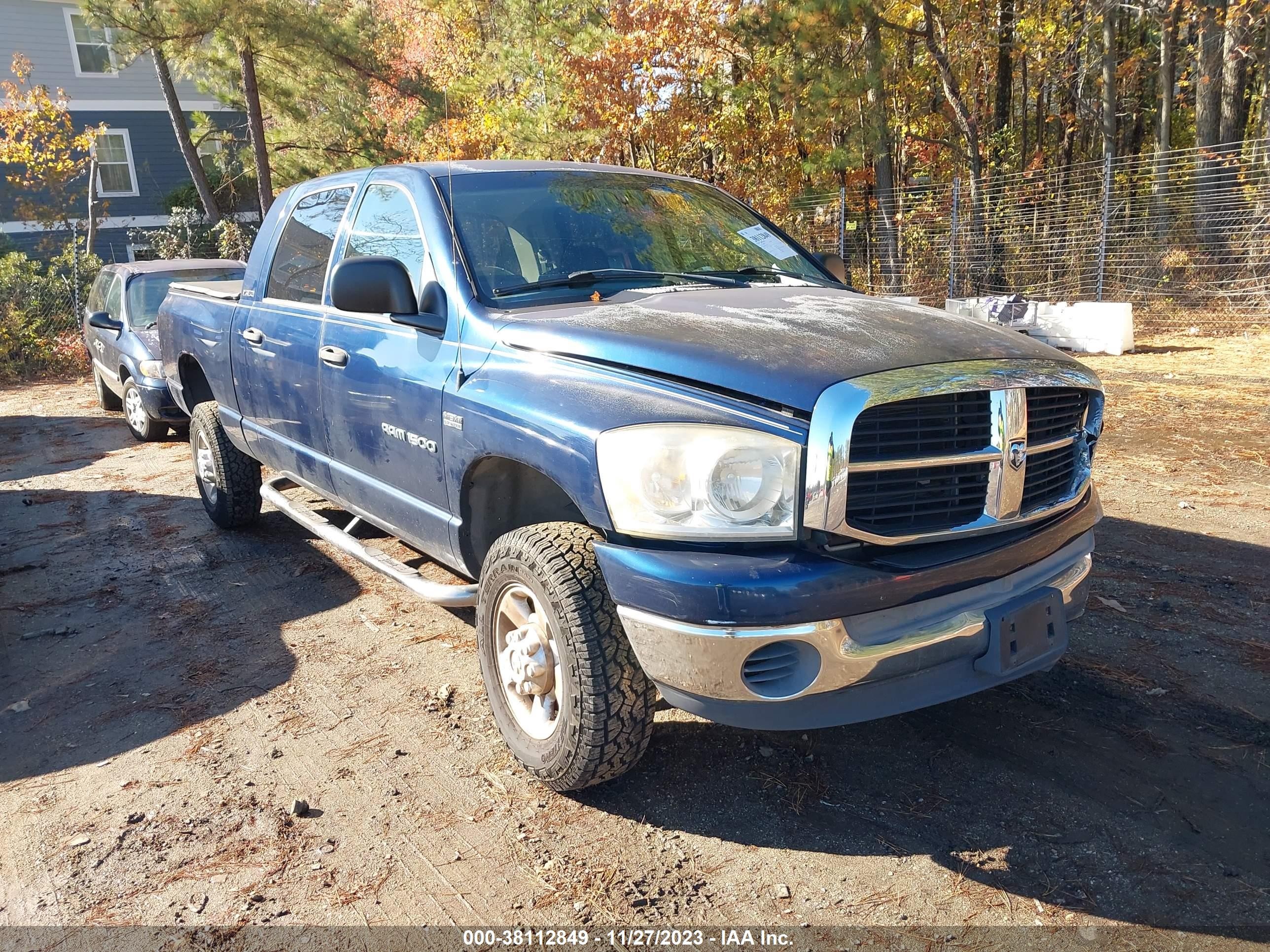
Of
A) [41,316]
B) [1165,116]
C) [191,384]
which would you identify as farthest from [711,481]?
[1165,116]

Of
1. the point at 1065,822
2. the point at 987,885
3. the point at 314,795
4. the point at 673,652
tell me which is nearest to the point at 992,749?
the point at 1065,822

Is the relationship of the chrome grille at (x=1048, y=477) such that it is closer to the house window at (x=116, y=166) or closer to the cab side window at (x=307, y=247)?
the cab side window at (x=307, y=247)

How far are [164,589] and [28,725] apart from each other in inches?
58.8

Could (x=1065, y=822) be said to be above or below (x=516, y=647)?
below

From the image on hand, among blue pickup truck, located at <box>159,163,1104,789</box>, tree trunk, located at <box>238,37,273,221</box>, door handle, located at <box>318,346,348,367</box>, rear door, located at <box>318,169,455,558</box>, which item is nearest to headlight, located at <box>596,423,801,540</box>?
blue pickup truck, located at <box>159,163,1104,789</box>

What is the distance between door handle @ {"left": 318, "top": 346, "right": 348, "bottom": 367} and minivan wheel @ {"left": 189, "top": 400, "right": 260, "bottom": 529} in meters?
1.66

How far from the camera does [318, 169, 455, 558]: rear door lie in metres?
3.40

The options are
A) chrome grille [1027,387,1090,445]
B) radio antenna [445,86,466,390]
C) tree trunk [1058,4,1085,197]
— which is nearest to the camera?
chrome grille [1027,387,1090,445]

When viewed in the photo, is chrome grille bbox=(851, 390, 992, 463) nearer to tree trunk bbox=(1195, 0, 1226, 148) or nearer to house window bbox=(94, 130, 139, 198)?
tree trunk bbox=(1195, 0, 1226, 148)

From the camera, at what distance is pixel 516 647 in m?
3.03

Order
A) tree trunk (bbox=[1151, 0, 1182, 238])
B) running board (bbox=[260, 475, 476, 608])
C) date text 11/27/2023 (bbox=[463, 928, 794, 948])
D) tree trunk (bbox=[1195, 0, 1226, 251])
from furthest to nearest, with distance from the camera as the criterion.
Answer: tree trunk (bbox=[1195, 0, 1226, 251]) < tree trunk (bbox=[1151, 0, 1182, 238]) < running board (bbox=[260, 475, 476, 608]) < date text 11/27/2023 (bbox=[463, 928, 794, 948])

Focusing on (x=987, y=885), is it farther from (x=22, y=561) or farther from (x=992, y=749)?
(x=22, y=561)

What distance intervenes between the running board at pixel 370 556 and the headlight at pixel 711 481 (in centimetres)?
107

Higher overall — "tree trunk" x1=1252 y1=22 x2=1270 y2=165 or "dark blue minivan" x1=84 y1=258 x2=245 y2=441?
"tree trunk" x1=1252 y1=22 x2=1270 y2=165
